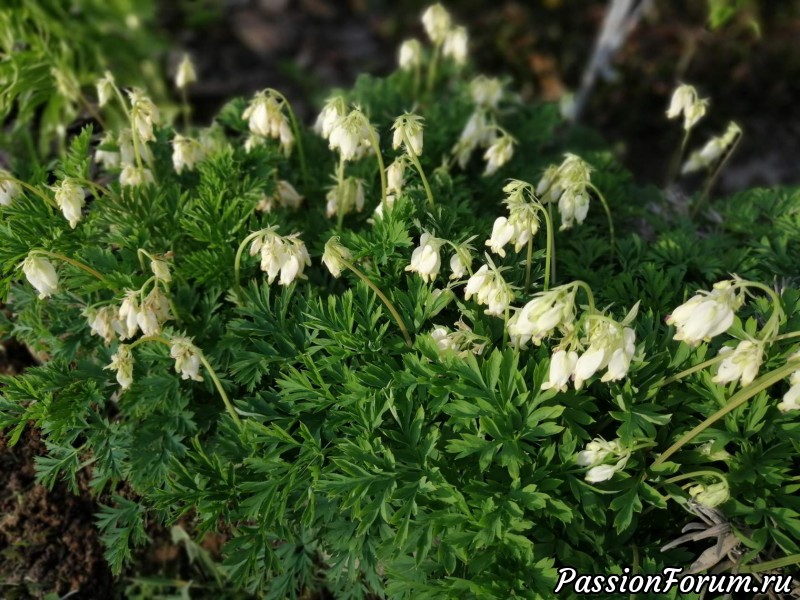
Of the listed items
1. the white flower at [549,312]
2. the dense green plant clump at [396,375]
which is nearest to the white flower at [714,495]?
the dense green plant clump at [396,375]

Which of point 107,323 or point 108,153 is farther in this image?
point 108,153

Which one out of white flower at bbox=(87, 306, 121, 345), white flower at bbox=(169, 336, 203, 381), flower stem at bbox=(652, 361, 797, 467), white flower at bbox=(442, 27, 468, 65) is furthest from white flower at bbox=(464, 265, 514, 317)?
white flower at bbox=(442, 27, 468, 65)

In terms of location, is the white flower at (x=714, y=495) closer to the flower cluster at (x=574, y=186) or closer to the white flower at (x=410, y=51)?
the flower cluster at (x=574, y=186)

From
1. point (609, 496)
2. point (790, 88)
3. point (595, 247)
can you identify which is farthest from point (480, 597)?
point (790, 88)

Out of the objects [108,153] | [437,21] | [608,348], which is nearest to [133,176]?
[108,153]

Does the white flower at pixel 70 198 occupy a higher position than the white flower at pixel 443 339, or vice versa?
the white flower at pixel 70 198

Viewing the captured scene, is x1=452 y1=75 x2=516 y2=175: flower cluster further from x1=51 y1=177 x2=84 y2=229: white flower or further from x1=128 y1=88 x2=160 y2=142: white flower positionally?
x1=51 y1=177 x2=84 y2=229: white flower

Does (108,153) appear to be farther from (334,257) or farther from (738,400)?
(738,400)
